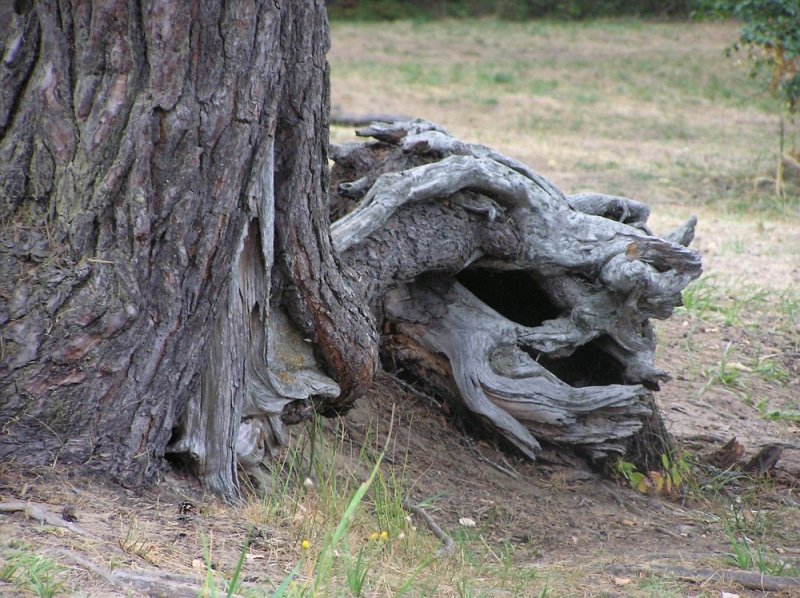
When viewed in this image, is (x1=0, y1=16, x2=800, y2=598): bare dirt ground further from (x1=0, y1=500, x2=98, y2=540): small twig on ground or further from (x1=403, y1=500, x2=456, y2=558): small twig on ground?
(x1=403, y1=500, x2=456, y2=558): small twig on ground

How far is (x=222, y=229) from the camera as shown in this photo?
2.58 meters

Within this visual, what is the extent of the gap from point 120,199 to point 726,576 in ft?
7.42

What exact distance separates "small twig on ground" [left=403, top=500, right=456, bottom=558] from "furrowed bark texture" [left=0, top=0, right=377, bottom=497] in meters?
0.99

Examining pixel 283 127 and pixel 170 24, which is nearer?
pixel 170 24

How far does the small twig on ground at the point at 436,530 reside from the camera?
2.90 metres

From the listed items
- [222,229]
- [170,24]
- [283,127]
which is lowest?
[222,229]

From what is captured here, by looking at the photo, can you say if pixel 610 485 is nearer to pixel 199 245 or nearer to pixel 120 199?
pixel 199 245

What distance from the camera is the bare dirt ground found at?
239 centimetres

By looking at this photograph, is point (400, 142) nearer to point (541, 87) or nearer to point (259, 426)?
point (259, 426)

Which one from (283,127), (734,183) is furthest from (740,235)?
(283,127)

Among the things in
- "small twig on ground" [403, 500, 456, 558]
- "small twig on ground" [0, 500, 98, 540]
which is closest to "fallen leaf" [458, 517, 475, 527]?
"small twig on ground" [403, 500, 456, 558]

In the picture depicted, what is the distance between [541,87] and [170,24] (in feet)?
46.9

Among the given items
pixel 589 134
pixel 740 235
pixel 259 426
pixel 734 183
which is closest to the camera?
pixel 259 426

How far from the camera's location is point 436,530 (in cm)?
311
